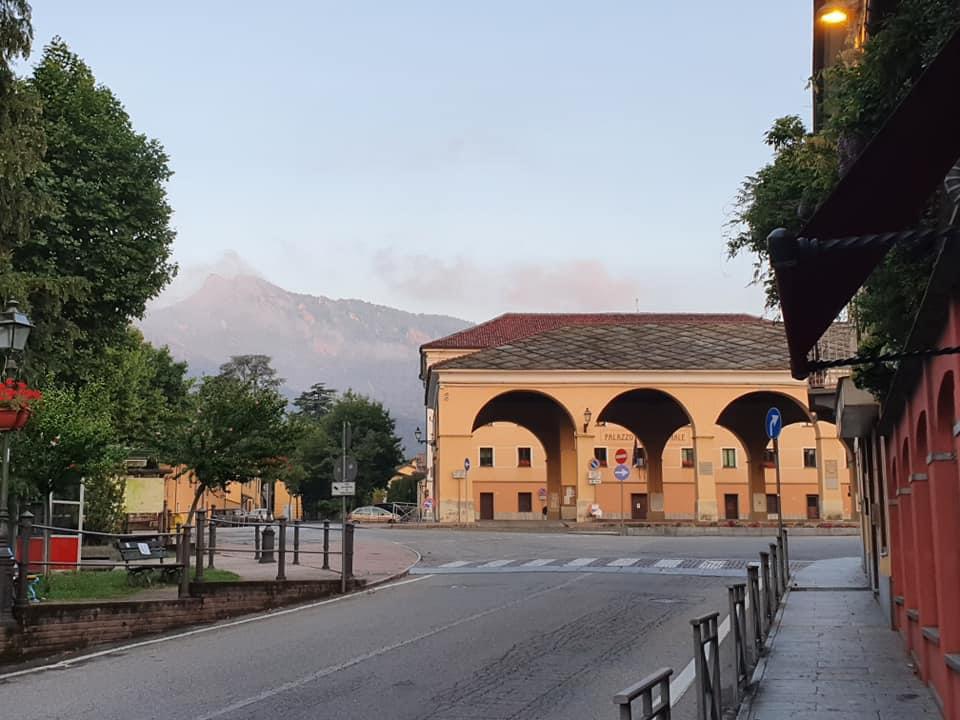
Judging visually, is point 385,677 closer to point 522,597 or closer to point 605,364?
point 522,597

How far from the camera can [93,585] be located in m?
16.9

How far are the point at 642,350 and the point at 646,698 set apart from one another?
48.7 metres

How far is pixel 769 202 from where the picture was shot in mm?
16094

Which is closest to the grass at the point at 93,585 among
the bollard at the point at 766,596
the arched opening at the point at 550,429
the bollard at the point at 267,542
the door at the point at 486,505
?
the bollard at the point at 267,542

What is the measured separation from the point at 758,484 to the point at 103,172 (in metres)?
42.1

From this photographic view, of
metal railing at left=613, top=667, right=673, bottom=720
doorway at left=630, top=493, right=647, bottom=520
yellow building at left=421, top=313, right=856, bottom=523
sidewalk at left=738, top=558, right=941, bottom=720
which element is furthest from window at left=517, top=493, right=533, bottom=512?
metal railing at left=613, top=667, right=673, bottom=720

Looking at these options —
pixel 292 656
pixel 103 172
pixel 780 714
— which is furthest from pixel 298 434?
pixel 780 714

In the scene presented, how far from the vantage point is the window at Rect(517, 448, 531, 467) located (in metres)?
74.1

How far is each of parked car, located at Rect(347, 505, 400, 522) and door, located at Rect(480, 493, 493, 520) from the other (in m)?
6.17

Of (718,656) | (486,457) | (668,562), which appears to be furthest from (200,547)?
(486,457)

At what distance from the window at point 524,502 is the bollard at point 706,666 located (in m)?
66.3

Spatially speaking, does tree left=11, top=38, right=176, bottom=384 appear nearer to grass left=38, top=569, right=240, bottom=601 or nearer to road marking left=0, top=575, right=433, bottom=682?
grass left=38, top=569, right=240, bottom=601

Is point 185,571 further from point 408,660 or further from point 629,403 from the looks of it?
point 629,403

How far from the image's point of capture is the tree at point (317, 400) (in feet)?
398
